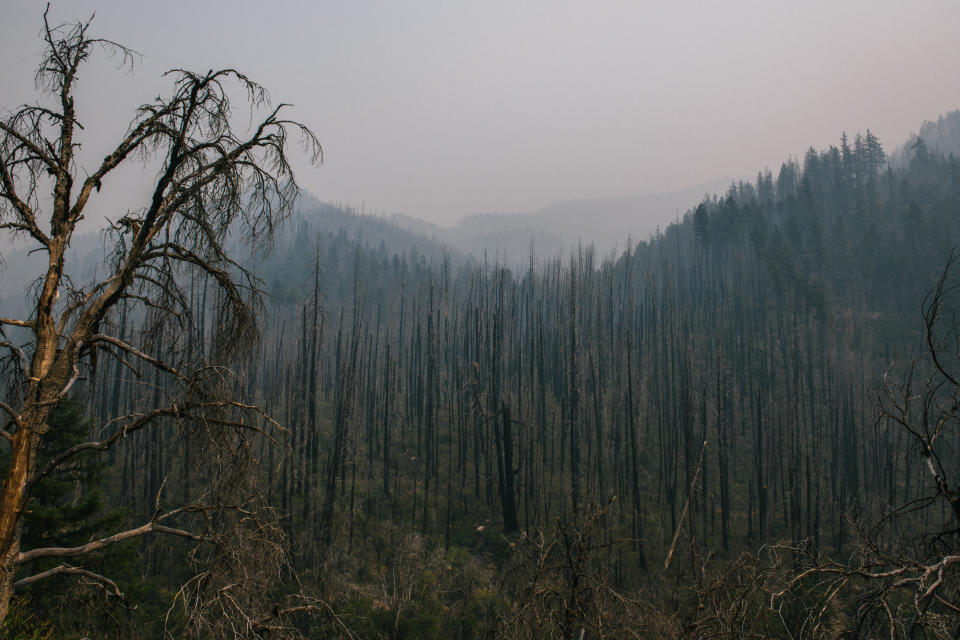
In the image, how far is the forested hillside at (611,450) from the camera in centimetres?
441

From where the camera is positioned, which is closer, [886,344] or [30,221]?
[30,221]

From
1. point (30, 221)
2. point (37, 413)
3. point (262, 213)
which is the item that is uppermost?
point (262, 213)

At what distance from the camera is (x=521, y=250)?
199 metres

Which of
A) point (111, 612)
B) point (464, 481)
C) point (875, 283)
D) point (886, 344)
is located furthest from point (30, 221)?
point (875, 283)

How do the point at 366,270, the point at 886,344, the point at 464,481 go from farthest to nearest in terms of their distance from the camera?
the point at 366,270
the point at 886,344
the point at 464,481

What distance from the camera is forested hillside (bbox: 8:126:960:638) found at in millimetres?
4414

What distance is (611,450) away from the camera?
29609 mm

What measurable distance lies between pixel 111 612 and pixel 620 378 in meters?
35.0

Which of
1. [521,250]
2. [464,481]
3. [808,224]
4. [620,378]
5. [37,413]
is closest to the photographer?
[37,413]

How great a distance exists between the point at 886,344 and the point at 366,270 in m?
59.4

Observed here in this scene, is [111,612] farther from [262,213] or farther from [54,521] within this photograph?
[54,521]

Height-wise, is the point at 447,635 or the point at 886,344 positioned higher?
the point at 886,344

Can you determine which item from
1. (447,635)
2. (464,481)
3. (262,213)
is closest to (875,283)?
(464,481)

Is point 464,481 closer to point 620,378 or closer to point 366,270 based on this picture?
point 620,378
